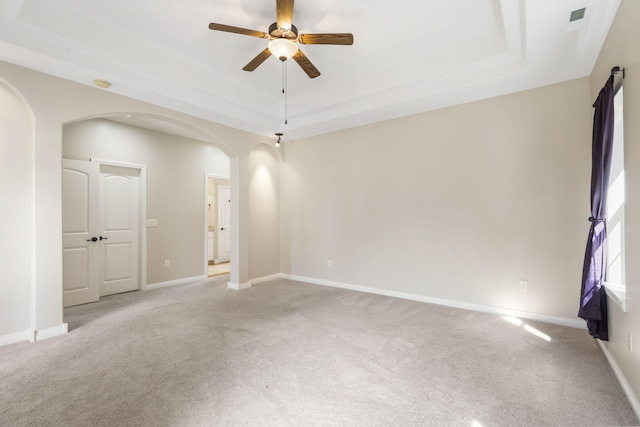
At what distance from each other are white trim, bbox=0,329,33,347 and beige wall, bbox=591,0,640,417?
4.94m

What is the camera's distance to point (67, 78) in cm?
309

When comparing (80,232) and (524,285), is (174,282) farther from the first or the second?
(524,285)

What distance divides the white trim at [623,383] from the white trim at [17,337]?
4.90 meters

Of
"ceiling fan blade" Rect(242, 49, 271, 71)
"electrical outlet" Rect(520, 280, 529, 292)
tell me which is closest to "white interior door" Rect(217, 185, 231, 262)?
"ceiling fan blade" Rect(242, 49, 271, 71)

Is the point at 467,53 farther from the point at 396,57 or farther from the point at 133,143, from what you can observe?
the point at 133,143

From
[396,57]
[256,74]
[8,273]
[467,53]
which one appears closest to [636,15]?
[467,53]

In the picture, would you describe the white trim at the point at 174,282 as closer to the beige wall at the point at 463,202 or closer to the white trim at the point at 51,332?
the white trim at the point at 51,332

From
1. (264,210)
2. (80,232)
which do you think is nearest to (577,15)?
(264,210)

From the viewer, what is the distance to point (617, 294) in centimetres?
218

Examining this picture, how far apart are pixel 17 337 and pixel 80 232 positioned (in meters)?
1.74

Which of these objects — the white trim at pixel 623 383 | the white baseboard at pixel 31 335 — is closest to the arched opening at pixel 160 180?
the white baseboard at pixel 31 335

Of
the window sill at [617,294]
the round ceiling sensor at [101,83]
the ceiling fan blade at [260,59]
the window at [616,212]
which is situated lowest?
the window sill at [617,294]

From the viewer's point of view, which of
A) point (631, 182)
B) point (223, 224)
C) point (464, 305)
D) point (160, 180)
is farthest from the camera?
point (223, 224)

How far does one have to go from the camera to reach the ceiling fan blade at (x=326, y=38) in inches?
97.8
